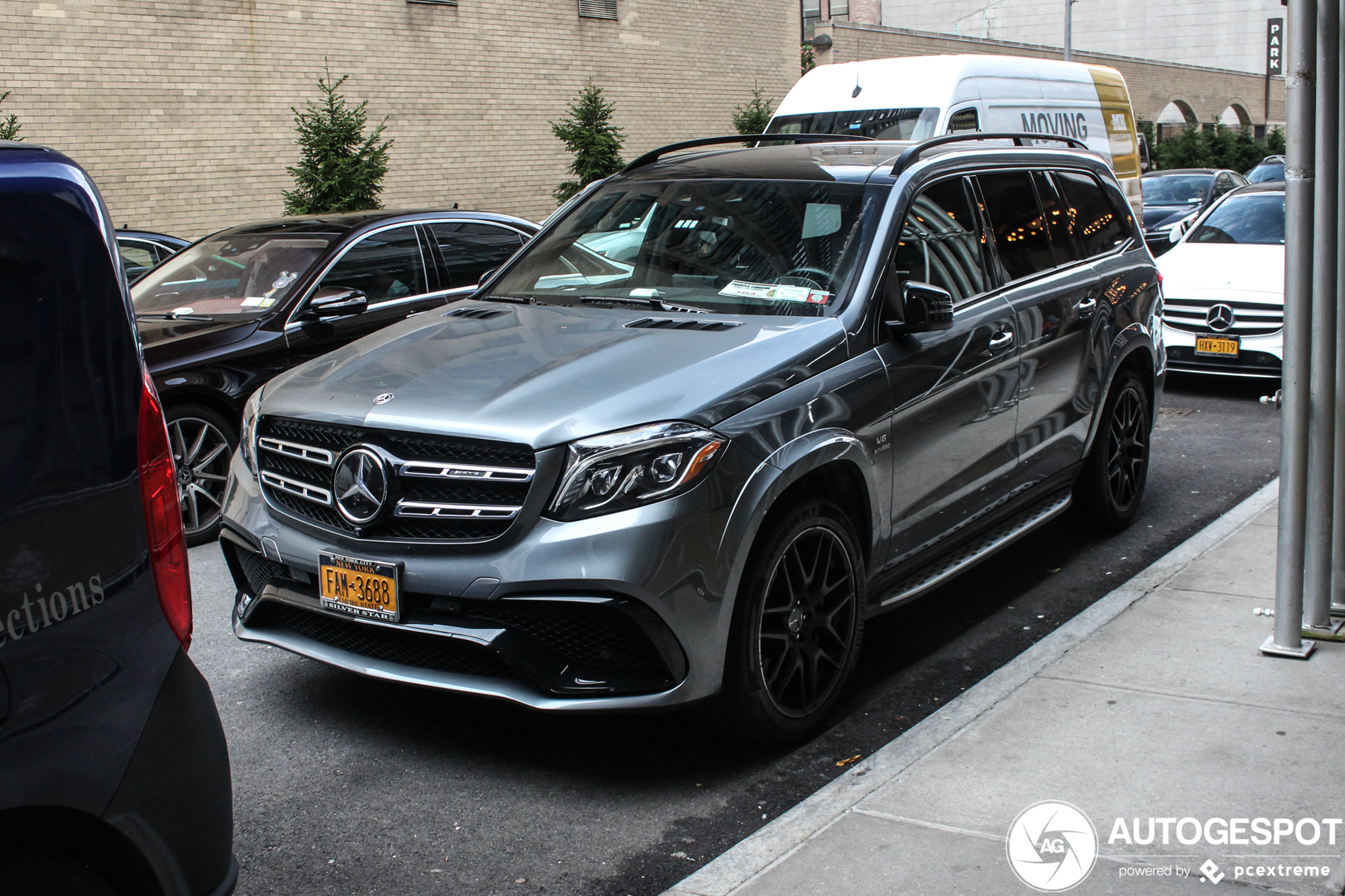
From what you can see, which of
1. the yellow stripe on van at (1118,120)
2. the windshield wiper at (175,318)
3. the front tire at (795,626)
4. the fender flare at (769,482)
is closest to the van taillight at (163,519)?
the fender flare at (769,482)

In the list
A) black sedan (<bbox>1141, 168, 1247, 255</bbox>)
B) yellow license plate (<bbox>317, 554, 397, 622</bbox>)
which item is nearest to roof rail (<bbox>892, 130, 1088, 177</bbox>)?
yellow license plate (<bbox>317, 554, 397, 622</bbox>)

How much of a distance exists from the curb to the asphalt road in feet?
0.42

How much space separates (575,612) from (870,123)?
32.4 feet

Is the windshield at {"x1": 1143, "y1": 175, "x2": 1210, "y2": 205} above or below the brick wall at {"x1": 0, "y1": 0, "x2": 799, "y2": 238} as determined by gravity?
below

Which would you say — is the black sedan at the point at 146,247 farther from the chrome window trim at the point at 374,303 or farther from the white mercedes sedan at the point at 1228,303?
the white mercedes sedan at the point at 1228,303

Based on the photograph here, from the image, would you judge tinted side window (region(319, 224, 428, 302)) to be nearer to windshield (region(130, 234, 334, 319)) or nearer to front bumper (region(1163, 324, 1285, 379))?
windshield (region(130, 234, 334, 319))

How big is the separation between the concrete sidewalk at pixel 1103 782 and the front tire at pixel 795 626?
0.32 metres

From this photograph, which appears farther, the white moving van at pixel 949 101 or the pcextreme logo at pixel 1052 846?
the white moving van at pixel 949 101

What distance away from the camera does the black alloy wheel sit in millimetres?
6629

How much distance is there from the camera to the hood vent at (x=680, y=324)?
4.29 m

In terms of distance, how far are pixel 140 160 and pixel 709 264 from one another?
587 inches

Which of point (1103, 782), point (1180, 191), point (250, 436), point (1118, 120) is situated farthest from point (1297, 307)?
point (1180, 191)

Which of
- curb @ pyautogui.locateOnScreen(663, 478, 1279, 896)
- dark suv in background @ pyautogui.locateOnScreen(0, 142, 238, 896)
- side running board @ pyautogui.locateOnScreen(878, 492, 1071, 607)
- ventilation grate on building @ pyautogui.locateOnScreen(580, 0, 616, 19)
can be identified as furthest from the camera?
ventilation grate on building @ pyautogui.locateOnScreen(580, 0, 616, 19)

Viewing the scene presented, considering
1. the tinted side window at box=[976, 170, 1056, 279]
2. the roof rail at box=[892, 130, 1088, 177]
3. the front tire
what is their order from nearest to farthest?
the front tire < the roof rail at box=[892, 130, 1088, 177] < the tinted side window at box=[976, 170, 1056, 279]
